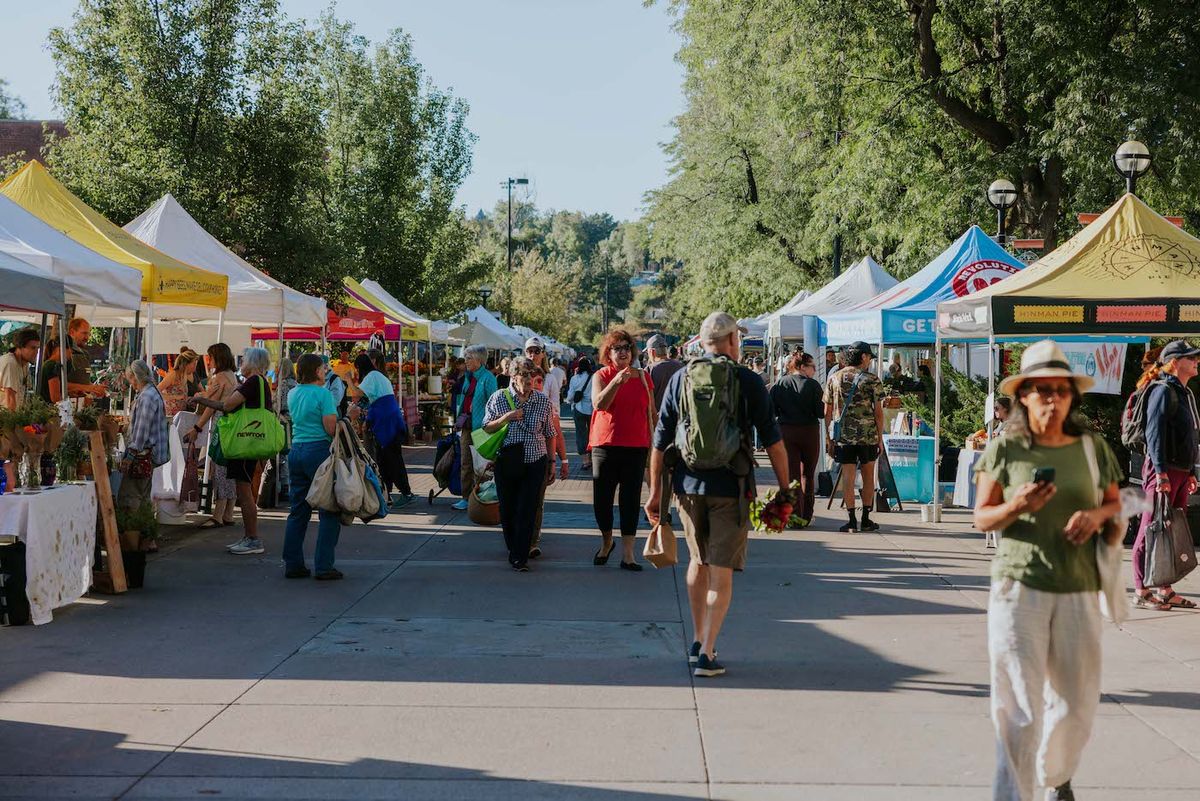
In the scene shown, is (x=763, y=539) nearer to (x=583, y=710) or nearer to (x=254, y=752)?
(x=583, y=710)

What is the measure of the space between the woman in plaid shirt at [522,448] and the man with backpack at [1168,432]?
4.39m

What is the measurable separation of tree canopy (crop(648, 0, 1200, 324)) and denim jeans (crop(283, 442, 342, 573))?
13.8 metres

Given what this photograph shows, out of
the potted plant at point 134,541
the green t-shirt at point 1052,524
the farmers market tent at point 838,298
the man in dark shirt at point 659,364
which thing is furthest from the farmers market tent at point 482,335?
the green t-shirt at point 1052,524

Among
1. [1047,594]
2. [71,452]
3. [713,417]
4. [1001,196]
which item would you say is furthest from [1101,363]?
[71,452]

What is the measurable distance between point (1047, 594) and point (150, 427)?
8072 millimetres

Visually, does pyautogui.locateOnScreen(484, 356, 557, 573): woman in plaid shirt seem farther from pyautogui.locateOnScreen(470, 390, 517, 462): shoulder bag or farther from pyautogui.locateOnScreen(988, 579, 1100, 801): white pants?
pyautogui.locateOnScreen(988, 579, 1100, 801): white pants

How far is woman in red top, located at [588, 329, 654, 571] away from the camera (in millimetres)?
10367

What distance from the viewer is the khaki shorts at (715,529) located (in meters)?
6.61

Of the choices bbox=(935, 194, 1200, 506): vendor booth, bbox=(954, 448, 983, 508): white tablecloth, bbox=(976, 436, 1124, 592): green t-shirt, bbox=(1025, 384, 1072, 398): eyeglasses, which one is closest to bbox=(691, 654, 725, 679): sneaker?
bbox=(976, 436, 1124, 592): green t-shirt

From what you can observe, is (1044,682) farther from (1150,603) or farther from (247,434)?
(247,434)

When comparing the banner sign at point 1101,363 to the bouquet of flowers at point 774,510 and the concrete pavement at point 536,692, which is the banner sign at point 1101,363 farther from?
the bouquet of flowers at point 774,510

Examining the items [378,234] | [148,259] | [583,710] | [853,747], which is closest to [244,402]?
[148,259]

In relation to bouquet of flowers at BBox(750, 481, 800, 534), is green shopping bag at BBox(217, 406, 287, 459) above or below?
above

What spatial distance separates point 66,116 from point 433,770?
67.6 ft
